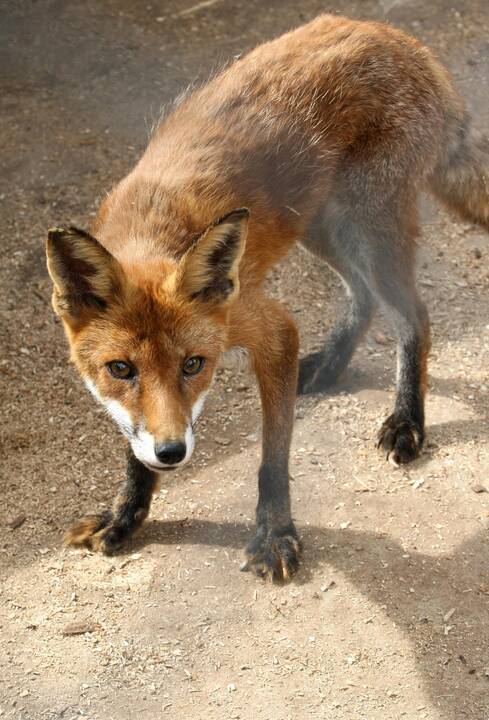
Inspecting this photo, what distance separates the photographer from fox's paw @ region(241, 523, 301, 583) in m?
4.38

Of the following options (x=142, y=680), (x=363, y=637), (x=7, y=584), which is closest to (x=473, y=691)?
(x=363, y=637)

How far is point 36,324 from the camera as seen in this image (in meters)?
5.91

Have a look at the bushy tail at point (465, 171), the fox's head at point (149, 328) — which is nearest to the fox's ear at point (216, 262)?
the fox's head at point (149, 328)

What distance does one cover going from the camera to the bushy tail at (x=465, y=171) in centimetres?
529

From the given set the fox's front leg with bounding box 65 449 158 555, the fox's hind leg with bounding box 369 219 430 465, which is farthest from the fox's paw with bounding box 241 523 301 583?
the fox's hind leg with bounding box 369 219 430 465

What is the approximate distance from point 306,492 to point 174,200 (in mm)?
1672

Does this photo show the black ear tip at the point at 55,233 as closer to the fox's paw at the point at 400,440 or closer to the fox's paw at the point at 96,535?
the fox's paw at the point at 96,535

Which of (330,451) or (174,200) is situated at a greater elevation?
(174,200)

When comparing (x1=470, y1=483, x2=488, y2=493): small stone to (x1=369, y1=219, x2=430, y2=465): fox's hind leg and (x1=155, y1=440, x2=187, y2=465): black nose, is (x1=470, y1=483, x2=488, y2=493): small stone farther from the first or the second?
(x1=155, y1=440, x2=187, y2=465): black nose

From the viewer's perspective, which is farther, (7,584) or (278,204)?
(278,204)

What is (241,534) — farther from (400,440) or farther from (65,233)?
(65,233)

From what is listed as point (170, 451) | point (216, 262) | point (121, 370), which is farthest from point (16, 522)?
point (216, 262)

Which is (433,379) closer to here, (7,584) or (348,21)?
(348,21)

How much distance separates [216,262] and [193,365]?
430mm
